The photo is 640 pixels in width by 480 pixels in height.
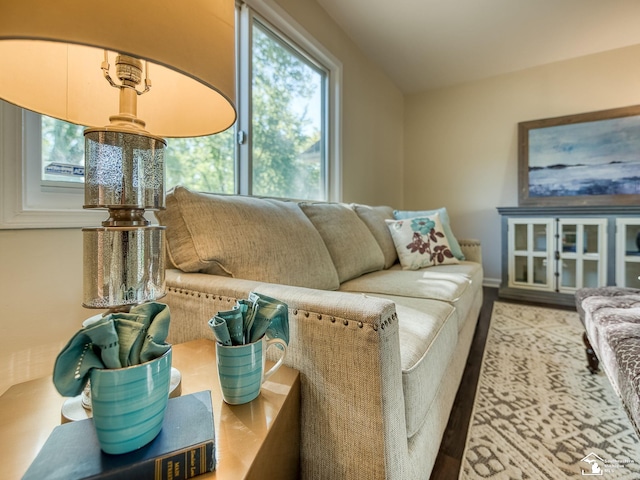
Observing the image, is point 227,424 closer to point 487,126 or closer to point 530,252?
point 530,252

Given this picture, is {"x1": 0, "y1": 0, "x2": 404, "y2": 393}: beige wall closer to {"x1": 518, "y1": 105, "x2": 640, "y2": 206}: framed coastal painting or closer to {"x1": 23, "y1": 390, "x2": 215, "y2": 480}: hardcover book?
{"x1": 23, "y1": 390, "x2": 215, "y2": 480}: hardcover book

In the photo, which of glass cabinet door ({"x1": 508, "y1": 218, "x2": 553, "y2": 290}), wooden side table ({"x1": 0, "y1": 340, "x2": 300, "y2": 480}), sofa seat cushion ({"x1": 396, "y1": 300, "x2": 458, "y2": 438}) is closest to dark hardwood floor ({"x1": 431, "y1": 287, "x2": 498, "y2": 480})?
sofa seat cushion ({"x1": 396, "y1": 300, "x2": 458, "y2": 438})

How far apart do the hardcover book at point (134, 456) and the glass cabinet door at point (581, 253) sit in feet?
10.9

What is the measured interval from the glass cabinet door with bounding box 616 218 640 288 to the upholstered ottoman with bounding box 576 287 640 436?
139 cm

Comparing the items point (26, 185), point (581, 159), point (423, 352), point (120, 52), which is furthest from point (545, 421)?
point (581, 159)

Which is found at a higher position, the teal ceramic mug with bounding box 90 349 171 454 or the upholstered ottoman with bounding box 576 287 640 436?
the teal ceramic mug with bounding box 90 349 171 454

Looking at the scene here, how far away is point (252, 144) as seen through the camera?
1732mm

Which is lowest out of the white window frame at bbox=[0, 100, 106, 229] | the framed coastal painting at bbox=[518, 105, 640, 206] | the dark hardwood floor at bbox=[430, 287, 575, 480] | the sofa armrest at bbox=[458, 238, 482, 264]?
the dark hardwood floor at bbox=[430, 287, 575, 480]

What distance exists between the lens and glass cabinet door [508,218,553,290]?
282cm

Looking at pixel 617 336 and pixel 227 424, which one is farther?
pixel 617 336

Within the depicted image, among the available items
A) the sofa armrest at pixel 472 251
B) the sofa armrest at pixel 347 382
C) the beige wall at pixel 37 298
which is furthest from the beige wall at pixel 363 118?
the sofa armrest at pixel 347 382

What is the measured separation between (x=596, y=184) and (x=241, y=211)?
135 inches

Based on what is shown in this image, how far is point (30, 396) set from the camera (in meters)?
0.60

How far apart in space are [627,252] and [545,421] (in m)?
2.21
